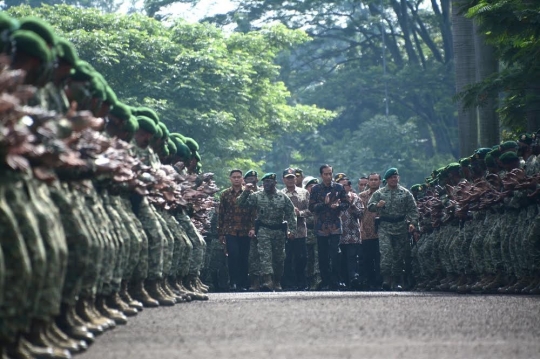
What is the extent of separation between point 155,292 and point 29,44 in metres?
6.18

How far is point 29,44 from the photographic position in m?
9.62

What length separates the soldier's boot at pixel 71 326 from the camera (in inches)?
402

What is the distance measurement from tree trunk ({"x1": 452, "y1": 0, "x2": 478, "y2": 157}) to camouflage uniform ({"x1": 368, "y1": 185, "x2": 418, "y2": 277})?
8258mm

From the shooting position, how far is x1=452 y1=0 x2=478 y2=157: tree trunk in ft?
101

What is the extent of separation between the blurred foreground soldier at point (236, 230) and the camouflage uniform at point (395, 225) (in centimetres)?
208

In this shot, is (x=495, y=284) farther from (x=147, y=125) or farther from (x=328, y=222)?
(x=147, y=125)

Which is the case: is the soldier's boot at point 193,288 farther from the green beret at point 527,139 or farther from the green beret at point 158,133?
the green beret at point 527,139

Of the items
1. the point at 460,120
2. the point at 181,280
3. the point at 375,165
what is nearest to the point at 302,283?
the point at 181,280

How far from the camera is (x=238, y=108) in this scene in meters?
43.2

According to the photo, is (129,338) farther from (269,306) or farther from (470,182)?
(470,182)

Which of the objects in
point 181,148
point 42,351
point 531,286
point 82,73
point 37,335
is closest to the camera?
point 42,351

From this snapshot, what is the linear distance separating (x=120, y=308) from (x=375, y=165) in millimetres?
39985

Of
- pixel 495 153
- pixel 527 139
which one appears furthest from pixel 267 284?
pixel 527 139

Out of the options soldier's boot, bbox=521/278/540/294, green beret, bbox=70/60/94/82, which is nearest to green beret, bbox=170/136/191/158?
soldier's boot, bbox=521/278/540/294
